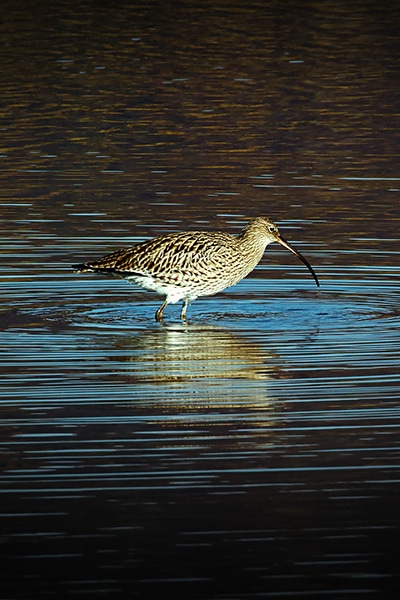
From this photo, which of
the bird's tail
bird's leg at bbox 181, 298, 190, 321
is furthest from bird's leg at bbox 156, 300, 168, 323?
the bird's tail

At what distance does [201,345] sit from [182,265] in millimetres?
1486

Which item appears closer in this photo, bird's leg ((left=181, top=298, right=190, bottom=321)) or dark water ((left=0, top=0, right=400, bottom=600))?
dark water ((left=0, top=0, right=400, bottom=600))

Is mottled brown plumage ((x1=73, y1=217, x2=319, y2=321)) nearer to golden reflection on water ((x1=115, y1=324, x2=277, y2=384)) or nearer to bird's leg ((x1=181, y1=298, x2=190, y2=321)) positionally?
bird's leg ((x1=181, y1=298, x2=190, y2=321))

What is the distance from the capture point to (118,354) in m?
13.8

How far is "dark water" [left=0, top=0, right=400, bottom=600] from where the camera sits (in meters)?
8.85

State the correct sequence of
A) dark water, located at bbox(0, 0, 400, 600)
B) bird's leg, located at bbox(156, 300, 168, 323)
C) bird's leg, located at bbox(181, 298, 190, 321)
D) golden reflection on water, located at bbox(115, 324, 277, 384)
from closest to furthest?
1. dark water, located at bbox(0, 0, 400, 600)
2. golden reflection on water, located at bbox(115, 324, 277, 384)
3. bird's leg, located at bbox(156, 300, 168, 323)
4. bird's leg, located at bbox(181, 298, 190, 321)

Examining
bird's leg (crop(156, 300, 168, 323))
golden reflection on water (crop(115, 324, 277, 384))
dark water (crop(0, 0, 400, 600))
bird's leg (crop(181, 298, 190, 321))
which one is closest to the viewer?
dark water (crop(0, 0, 400, 600))

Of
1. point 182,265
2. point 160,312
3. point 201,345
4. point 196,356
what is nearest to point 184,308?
point 160,312

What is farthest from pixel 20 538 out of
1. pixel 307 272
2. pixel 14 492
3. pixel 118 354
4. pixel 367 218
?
pixel 367 218

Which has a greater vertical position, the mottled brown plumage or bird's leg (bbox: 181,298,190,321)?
the mottled brown plumage

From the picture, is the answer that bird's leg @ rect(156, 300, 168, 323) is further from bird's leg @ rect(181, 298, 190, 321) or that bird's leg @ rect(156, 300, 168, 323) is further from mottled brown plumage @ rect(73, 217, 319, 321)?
A: bird's leg @ rect(181, 298, 190, 321)

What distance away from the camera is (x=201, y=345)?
14.3m

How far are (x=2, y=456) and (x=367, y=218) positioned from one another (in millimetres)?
10285

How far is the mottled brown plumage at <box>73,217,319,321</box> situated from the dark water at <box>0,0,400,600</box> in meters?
0.31
